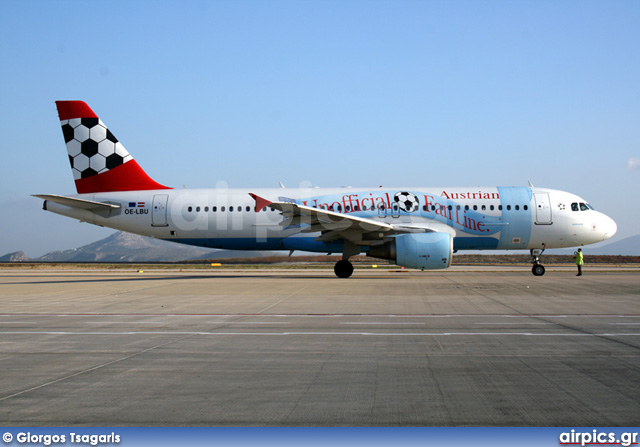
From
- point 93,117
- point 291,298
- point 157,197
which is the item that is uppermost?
point 93,117

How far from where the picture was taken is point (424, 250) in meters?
20.7

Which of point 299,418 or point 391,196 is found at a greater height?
point 391,196

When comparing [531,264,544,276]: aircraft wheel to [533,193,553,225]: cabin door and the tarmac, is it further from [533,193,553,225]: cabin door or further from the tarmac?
the tarmac

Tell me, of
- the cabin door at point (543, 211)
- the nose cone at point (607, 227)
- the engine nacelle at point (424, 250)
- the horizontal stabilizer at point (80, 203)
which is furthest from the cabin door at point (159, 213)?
the nose cone at point (607, 227)

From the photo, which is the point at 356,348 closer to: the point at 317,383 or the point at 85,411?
the point at 317,383

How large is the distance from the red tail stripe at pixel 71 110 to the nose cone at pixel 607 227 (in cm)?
2375

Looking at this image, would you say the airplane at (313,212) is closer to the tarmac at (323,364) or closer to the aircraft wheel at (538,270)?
the aircraft wheel at (538,270)

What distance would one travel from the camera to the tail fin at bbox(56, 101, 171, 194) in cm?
2492

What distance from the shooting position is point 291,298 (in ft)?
48.5

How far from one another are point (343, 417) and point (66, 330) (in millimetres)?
6749

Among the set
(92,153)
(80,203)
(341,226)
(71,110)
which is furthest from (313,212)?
(71,110)

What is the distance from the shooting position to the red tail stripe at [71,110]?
81.5 feet

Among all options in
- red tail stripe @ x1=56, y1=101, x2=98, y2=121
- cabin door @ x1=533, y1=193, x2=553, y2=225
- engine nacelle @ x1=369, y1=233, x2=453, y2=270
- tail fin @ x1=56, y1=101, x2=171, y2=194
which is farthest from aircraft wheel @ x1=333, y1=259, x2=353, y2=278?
red tail stripe @ x1=56, y1=101, x2=98, y2=121

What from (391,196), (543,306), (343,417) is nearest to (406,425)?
(343,417)
